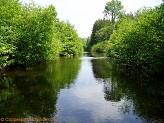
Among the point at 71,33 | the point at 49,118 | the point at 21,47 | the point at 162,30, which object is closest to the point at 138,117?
the point at 49,118

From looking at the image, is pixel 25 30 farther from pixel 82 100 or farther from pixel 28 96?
pixel 82 100

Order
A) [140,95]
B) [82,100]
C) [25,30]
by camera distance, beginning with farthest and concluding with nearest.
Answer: [25,30] < [140,95] < [82,100]

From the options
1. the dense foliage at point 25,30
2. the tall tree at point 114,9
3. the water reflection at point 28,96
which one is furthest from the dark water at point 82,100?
the tall tree at point 114,9

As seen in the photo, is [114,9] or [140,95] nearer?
[140,95]

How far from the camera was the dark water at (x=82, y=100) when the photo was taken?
17000mm

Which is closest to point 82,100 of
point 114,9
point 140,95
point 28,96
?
point 28,96

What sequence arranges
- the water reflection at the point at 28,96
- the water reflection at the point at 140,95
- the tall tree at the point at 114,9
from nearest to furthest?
the water reflection at the point at 28,96
the water reflection at the point at 140,95
the tall tree at the point at 114,9

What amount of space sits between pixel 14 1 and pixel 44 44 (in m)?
9.25

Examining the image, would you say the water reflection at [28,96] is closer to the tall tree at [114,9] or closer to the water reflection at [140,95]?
the water reflection at [140,95]

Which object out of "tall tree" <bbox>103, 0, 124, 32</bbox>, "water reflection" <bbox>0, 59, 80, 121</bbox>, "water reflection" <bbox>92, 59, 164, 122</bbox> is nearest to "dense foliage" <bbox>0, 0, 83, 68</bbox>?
"water reflection" <bbox>0, 59, 80, 121</bbox>

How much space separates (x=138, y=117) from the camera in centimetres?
1720

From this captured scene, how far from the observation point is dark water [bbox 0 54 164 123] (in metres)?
17.0

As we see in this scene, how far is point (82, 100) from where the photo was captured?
2184cm

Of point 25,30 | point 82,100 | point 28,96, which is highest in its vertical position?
point 25,30
